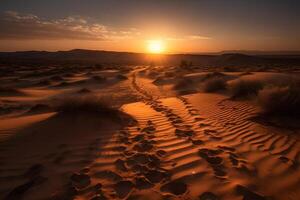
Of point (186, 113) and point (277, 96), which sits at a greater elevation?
point (277, 96)

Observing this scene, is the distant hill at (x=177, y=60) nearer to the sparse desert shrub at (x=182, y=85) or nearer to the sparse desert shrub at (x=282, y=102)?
the sparse desert shrub at (x=182, y=85)

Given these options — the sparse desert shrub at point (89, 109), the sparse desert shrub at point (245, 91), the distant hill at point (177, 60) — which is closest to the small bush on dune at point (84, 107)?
the sparse desert shrub at point (89, 109)

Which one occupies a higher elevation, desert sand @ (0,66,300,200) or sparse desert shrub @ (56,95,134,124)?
sparse desert shrub @ (56,95,134,124)

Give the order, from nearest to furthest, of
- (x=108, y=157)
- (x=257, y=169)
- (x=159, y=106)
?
(x=257, y=169) < (x=108, y=157) < (x=159, y=106)

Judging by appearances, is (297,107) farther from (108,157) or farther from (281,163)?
(108,157)

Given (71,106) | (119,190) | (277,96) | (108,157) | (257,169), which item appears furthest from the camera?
(277,96)

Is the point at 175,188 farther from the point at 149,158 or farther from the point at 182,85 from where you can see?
the point at 182,85

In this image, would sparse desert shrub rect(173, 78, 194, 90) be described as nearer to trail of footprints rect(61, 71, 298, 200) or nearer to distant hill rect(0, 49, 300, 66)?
trail of footprints rect(61, 71, 298, 200)

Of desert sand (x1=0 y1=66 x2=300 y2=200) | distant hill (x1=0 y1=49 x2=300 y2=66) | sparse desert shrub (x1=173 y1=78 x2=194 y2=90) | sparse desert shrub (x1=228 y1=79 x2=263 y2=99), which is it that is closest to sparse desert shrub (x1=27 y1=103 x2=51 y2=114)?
desert sand (x1=0 y1=66 x2=300 y2=200)

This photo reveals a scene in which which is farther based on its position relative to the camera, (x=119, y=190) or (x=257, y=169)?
(x=257, y=169)

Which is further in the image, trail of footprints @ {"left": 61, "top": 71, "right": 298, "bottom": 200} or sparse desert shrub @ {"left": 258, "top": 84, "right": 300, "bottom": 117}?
sparse desert shrub @ {"left": 258, "top": 84, "right": 300, "bottom": 117}

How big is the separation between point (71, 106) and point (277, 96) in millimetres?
5740

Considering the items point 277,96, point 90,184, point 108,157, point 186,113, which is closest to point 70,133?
point 108,157

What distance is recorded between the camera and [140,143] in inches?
160
